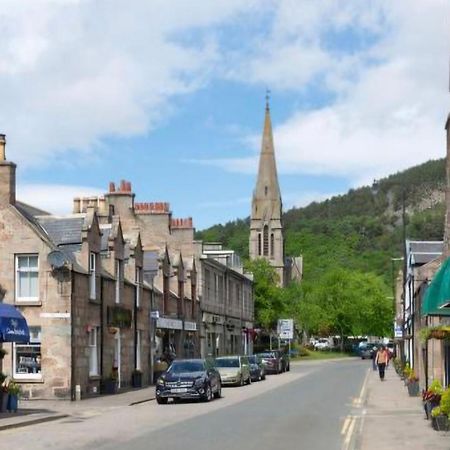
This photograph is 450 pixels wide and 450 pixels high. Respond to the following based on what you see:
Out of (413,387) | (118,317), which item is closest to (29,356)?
(118,317)

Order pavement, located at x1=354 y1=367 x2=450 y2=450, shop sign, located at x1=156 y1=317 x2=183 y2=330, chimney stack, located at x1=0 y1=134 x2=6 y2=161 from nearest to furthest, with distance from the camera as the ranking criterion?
pavement, located at x1=354 y1=367 x2=450 y2=450 < chimney stack, located at x1=0 y1=134 x2=6 y2=161 < shop sign, located at x1=156 y1=317 x2=183 y2=330

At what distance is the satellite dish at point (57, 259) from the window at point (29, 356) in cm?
259

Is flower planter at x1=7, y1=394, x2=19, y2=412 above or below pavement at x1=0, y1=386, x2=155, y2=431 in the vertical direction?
above

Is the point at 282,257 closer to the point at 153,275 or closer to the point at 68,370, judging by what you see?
the point at 153,275

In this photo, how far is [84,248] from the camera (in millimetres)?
35562

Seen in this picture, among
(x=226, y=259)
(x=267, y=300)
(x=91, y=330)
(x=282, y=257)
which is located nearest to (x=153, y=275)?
(x=91, y=330)

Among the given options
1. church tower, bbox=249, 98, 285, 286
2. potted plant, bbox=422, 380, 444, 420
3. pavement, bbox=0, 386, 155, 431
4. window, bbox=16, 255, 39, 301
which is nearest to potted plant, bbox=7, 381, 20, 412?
pavement, bbox=0, 386, 155, 431

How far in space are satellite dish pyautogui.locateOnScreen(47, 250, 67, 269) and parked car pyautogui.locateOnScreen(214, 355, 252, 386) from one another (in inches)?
515

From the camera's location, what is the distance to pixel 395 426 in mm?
21781

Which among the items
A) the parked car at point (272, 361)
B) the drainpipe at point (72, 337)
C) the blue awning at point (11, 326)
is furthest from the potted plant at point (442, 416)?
the parked car at point (272, 361)

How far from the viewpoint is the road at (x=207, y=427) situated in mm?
18375

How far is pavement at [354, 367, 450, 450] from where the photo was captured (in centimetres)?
1778

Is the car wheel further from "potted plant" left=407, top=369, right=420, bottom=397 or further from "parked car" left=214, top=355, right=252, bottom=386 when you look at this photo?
"parked car" left=214, top=355, right=252, bottom=386

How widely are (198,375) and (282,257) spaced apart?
372 feet
